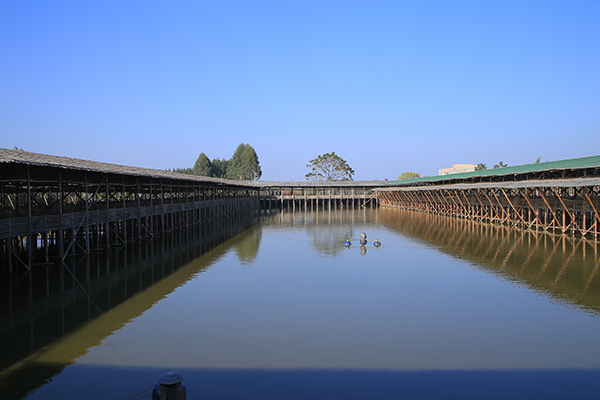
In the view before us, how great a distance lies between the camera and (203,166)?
12162 cm

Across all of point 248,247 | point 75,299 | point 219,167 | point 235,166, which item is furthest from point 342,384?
point 219,167

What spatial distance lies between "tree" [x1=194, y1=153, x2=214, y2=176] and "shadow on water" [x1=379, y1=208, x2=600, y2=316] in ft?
324

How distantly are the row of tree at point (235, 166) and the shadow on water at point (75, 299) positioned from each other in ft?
307

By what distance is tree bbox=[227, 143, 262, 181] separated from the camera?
375 feet

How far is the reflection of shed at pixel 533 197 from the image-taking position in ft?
75.6

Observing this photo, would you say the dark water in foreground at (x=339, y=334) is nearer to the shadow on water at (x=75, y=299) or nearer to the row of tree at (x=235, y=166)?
the shadow on water at (x=75, y=299)

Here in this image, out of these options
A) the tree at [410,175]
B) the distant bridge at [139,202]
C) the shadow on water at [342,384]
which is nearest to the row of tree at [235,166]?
the tree at [410,175]

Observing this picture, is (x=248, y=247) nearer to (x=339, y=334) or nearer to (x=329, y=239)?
(x=329, y=239)

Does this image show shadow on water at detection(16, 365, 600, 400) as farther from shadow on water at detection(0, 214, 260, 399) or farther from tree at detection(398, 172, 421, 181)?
tree at detection(398, 172, 421, 181)

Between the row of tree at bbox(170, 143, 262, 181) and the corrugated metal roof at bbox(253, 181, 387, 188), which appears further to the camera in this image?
the row of tree at bbox(170, 143, 262, 181)

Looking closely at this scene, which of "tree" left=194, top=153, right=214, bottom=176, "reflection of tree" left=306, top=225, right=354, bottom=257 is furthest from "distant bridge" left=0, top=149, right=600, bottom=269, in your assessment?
"tree" left=194, top=153, right=214, bottom=176

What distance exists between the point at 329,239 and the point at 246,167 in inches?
3582

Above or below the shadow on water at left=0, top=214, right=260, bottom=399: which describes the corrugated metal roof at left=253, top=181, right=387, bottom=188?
above

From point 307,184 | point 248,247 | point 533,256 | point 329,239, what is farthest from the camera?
point 307,184
